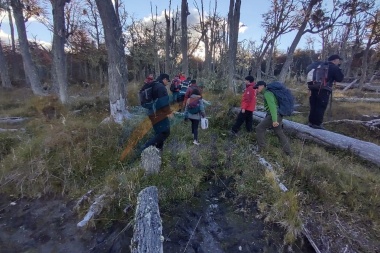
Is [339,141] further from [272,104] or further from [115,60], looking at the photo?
[115,60]

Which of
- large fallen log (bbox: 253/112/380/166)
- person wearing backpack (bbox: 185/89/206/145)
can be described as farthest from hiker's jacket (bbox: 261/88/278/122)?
large fallen log (bbox: 253/112/380/166)

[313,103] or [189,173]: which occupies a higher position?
[313,103]

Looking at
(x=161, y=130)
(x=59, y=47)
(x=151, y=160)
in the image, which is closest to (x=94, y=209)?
(x=151, y=160)

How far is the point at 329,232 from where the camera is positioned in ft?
10.2

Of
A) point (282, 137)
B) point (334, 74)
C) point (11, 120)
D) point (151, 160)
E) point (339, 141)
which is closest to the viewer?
point (151, 160)

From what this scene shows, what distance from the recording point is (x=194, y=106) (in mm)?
5594

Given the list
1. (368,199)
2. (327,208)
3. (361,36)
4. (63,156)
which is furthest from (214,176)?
(361,36)

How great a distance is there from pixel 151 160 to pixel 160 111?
1070mm

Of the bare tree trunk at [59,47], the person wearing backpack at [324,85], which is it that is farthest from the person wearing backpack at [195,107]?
the bare tree trunk at [59,47]

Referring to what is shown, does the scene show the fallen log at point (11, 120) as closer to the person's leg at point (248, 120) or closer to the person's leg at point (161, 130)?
the person's leg at point (161, 130)

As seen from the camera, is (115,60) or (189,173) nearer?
(189,173)

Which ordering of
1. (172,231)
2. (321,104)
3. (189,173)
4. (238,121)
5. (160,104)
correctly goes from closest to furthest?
(172,231)
(189,173)
(160,104)
(321,104)
(238,121)

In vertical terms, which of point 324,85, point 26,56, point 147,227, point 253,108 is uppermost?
point 26,56

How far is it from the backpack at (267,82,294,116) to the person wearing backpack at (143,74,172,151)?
7.36 ft
